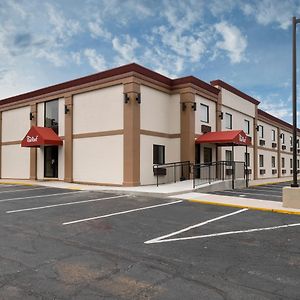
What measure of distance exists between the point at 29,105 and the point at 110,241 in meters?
21.1

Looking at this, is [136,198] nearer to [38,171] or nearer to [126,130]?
[126,130]

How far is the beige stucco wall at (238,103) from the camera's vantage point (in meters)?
25.5

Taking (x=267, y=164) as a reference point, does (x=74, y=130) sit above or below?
above

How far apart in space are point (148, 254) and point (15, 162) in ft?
76.8

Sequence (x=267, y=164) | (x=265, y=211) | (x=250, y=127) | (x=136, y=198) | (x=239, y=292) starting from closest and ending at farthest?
(x=239, y=292), (x=265, y=211), (x=136, y=198), (x=250, y=127), (x=267, y=164)

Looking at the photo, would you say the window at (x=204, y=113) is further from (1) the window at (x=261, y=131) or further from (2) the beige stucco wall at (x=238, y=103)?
(1) the window at (x=261, y=131)

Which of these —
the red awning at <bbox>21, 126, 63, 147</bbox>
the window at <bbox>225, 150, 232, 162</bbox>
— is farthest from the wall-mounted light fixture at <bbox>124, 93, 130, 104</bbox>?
the window at <bbox>225, 150, 232, 162</bbox>

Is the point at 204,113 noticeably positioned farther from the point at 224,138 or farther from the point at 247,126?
the point at 247,126

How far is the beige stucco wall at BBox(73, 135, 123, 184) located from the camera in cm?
1906

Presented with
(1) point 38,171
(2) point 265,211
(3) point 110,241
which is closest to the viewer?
(3) point 110,241

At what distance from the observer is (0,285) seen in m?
4.47

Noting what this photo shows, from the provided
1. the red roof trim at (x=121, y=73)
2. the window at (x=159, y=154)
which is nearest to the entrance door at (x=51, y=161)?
the red roof trim at (x=121, y=73)

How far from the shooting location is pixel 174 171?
21.0 meters

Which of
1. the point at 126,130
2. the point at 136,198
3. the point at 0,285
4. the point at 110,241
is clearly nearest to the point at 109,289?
the point at 0,285
